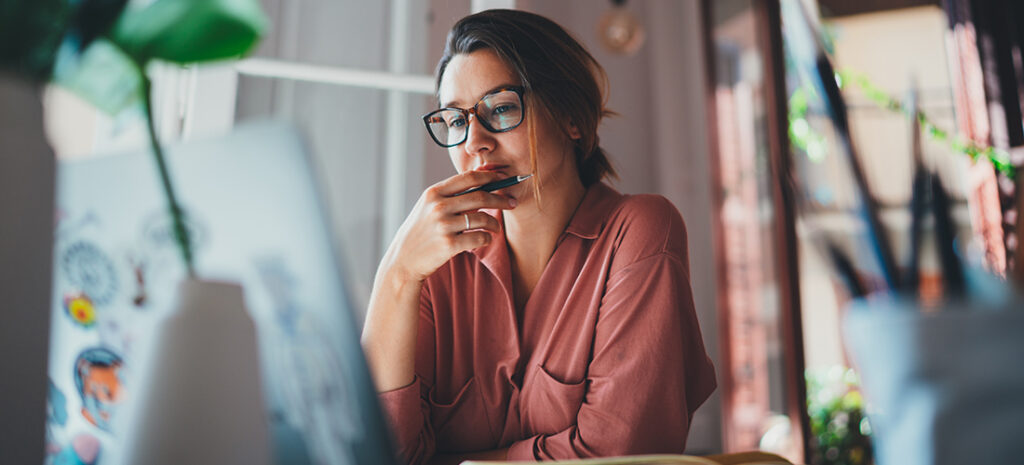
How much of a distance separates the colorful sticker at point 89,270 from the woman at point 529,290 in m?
0.50

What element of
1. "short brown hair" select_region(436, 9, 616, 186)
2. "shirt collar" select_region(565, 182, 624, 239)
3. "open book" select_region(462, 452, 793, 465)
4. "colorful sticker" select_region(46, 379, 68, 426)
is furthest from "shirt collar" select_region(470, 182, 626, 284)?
"colorful sticker" select_region(46, 379, 68, 426)

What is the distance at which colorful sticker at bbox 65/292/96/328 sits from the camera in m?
0.39

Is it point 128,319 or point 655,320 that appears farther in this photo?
point 655,320

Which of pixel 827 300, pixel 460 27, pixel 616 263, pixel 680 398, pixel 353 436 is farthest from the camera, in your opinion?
pixel 827 300

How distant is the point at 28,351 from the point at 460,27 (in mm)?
865

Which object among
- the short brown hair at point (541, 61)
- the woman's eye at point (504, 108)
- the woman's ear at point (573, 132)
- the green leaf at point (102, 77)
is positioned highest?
the short brown hair at point (541, 61)

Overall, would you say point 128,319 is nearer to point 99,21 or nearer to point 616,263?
point 99,21

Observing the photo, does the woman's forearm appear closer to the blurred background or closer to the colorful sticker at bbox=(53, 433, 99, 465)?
the colorful sticker at bbox=(53, 433, 99, 465)

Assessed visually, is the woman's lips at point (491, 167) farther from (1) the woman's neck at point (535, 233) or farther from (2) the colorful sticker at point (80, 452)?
(2) the colorful sticker at point (80, 452)

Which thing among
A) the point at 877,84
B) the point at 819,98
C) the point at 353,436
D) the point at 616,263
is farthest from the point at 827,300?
the point at 353,436

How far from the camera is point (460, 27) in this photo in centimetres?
110

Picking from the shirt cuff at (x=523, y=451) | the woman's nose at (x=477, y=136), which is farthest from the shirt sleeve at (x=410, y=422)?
the woman's nose at (x=477, y=136)

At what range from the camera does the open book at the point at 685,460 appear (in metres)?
0.44

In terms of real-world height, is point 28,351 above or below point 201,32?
below
